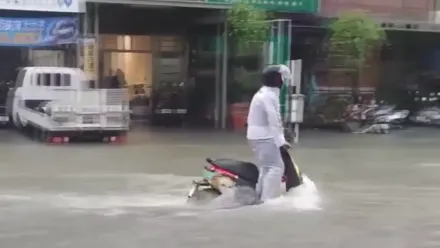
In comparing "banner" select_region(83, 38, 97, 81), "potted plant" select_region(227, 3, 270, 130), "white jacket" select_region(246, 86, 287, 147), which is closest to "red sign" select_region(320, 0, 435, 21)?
"potted plant" select_region(227, 3, 270, 130)

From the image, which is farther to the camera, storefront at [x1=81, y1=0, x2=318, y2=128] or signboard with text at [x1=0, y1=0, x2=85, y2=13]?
storefront at [x1=81, y1=0, x2=318, y2=128]

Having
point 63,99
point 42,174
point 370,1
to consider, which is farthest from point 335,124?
Answer: point 42,174

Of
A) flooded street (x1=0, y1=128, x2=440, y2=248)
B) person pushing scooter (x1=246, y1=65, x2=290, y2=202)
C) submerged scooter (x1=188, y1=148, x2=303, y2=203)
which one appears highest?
person pushing scooter (x1=246, y1=65, x2=290, y2=202)

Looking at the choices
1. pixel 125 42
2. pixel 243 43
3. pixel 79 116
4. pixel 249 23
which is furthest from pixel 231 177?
pixel 125 42

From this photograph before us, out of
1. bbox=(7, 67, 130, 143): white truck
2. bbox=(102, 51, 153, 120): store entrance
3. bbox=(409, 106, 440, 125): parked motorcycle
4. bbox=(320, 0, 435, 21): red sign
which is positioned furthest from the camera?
bbox=(409, 106, 440, 125): parked motorcycle

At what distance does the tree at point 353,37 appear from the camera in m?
23.4

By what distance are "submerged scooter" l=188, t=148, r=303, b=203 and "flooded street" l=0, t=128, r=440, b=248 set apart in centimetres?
28

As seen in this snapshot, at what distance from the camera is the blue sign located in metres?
22.8

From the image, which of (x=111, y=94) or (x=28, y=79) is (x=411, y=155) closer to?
(x=111, y=94)

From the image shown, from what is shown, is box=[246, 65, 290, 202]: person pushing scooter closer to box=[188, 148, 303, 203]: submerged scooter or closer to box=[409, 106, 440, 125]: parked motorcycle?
box=[188, 148, 303, 203]: submerged scooter

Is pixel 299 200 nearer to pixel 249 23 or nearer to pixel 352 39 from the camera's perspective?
pixel 249 23

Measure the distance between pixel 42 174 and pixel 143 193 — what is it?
271 centimetres

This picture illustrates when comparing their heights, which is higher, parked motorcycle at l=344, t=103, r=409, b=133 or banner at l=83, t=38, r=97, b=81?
banner at l=83, t=38, r=97, b=81

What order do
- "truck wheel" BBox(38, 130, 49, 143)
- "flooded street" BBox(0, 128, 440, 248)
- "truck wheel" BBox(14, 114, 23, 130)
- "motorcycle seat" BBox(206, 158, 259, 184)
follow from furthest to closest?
"truck wheel" BBox(14, 114, 23, 130) < "truck wheel" BBox(38, 130, 49, 143) < "motorcycle seat" BBox(206, 158, 259, 184) < "flooded street" BBox(0, 128, 440, 248)
